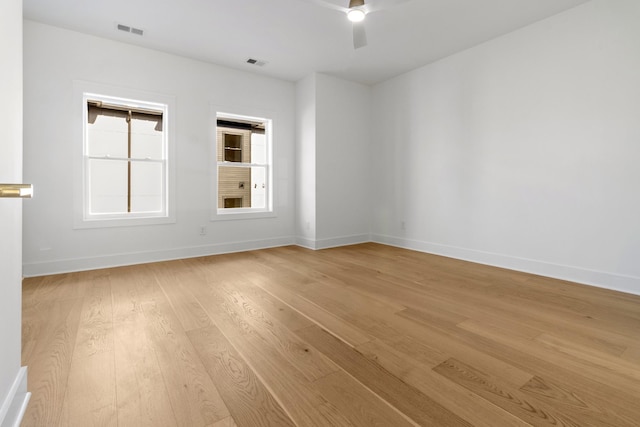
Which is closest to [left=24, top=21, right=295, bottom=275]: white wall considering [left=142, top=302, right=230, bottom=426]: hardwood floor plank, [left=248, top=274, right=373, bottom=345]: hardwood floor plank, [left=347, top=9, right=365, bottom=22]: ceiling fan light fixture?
[left=248, top=274, right=373, bottom=345]: hardwood floor plank

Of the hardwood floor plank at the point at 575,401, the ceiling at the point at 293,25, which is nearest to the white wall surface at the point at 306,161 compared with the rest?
the ceiling at the point at 293,25

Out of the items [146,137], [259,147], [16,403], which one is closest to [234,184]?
[259,147]

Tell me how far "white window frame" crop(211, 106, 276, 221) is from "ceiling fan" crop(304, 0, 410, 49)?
2.09 metres

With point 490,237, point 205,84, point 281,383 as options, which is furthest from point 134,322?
point 490,237

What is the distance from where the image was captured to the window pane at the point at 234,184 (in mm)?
4598

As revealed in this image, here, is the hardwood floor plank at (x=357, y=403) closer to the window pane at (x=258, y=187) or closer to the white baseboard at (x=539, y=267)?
the white baseboard at (x=539, y=267)

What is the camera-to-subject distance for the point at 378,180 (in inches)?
207

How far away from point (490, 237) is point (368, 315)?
2389 millimetres

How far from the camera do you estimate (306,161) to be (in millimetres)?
4875

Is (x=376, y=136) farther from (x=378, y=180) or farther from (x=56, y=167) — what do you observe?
(x=56, y=167)

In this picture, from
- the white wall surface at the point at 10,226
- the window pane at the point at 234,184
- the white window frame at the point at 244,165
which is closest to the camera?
the white wall surface at the point at 10,226

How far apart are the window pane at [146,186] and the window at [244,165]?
32.4 inches

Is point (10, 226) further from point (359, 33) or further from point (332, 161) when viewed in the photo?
point (332, 161)

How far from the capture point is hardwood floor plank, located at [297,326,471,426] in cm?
122
